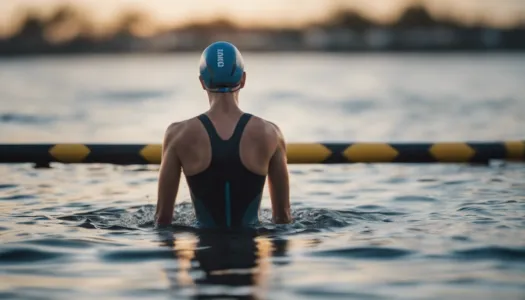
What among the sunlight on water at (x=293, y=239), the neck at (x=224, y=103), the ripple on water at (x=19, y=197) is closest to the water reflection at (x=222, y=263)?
the sunlight on water at (x=293, y=239)

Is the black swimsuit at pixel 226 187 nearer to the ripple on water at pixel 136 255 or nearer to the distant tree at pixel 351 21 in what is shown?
the ripple on water at pixel 136 255

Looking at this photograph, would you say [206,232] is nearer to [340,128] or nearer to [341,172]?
[341,172]

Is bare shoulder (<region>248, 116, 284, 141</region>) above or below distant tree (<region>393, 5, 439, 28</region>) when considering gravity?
below

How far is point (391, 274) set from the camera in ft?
19.2

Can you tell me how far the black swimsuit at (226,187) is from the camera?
6355 millimetres

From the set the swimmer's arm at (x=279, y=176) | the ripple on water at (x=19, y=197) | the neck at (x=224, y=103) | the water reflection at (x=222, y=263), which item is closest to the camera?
the water reflection at (x=222, y=263)

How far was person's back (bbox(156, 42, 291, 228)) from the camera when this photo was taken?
636 cm

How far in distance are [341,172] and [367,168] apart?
19.2 inches

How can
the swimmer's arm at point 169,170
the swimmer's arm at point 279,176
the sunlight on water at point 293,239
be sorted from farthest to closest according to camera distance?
the swimmer's arm at point 279,176, the swimmer's arm at point 169,170, the sunlight on water at point 293,239

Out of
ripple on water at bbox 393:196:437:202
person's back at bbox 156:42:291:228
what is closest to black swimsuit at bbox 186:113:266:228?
person's back at bbox 156:42:291:228

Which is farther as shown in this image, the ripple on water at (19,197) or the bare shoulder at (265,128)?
the ripple on water at (19,197)

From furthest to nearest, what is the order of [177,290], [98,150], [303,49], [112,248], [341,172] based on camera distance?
[303,49], [341,172], [98,150], [112,248], [177,290]

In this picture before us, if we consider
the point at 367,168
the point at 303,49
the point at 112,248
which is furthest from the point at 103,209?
the point at 303,49

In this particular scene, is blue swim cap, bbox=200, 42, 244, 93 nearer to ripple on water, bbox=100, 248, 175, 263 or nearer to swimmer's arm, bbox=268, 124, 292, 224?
swimmer's arm, bbox=268, 124, 292, 224
